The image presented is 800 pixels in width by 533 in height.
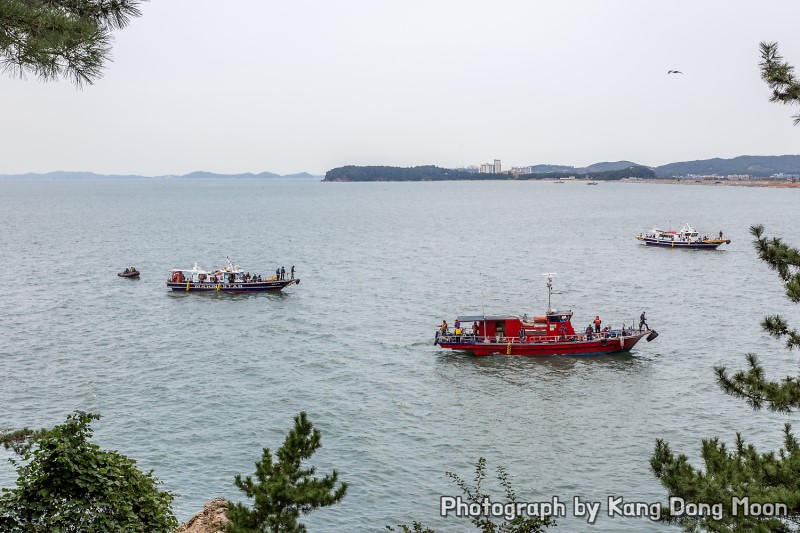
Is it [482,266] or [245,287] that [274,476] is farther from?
[482,266]

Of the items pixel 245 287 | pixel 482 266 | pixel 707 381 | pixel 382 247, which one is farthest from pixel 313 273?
pixel 707 381

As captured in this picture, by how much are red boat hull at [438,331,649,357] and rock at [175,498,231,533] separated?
2674cm

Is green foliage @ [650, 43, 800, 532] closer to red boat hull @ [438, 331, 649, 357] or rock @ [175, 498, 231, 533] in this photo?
rock @ [175, 498, 231, 533]

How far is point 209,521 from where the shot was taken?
62.1ft

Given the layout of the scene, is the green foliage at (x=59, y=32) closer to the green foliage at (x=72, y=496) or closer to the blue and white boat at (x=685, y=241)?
the green foliage at (x=72, y=496)

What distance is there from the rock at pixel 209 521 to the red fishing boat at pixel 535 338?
26762mm

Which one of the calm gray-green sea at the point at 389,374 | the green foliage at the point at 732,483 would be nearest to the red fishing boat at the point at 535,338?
the calm gray-green sea at the point at 389,374

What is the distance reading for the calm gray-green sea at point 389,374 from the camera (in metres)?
28.5

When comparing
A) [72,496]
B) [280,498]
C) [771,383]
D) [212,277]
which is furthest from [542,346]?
[212,277]

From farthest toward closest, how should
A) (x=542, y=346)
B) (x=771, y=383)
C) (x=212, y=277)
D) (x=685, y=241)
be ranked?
1. (x=685, y=241)
2. (x=212, y=277)
3. (x=542, y=346)
4. (x=771, y=383)

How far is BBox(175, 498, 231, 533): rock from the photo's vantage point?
18500mm

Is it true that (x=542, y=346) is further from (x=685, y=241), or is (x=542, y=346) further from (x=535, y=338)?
(x=685, y=241)

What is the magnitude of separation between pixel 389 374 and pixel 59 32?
3344 centimetres

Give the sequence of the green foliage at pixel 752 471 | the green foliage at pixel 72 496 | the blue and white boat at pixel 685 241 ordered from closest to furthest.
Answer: the green foliage at pixel 752 471, the green foliage at pixel 72 496, the blue and white boat at pixel 685 241
